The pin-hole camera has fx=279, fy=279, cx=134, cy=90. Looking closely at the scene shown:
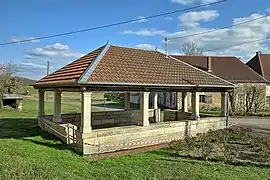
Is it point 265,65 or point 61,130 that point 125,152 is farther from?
point 265,65

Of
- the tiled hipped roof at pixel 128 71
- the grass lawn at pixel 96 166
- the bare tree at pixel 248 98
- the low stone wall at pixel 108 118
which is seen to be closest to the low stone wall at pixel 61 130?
the grass lawn at pixel 96 166

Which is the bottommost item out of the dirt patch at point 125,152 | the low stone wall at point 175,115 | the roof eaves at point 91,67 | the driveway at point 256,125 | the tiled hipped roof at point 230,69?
the dirt patch at point 125,152

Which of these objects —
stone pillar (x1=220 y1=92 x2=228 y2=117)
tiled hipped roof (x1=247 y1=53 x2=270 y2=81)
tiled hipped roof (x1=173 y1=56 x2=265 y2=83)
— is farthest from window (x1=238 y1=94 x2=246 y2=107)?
stone pillar (x1=220 y1=92 x2=228 y2=117)

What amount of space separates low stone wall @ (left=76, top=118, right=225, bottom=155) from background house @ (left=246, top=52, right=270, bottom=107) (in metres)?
20.6

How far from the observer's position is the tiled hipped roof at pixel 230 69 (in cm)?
3175

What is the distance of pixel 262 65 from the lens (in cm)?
3500

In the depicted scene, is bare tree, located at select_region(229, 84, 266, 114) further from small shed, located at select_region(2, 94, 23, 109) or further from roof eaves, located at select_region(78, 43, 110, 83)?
small shed, located at select_region(2, 94, 23, 109)

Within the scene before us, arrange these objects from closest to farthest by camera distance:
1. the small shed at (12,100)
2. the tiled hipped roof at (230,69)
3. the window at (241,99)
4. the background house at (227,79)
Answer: the window at (241,99) < the background house at (227,79) < the small shed at (12,100) < the tiled hipped roof at (230,69)

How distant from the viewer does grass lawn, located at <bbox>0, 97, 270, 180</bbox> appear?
6887mm

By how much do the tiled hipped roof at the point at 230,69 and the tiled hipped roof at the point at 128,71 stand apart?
1718 cm

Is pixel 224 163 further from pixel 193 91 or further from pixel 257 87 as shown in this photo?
pixel 257 87

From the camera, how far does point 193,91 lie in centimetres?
1463

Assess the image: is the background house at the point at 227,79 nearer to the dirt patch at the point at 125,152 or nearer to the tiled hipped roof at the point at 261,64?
the tiled hipped roof at the point at 261,64

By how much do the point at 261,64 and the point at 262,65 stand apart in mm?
175
